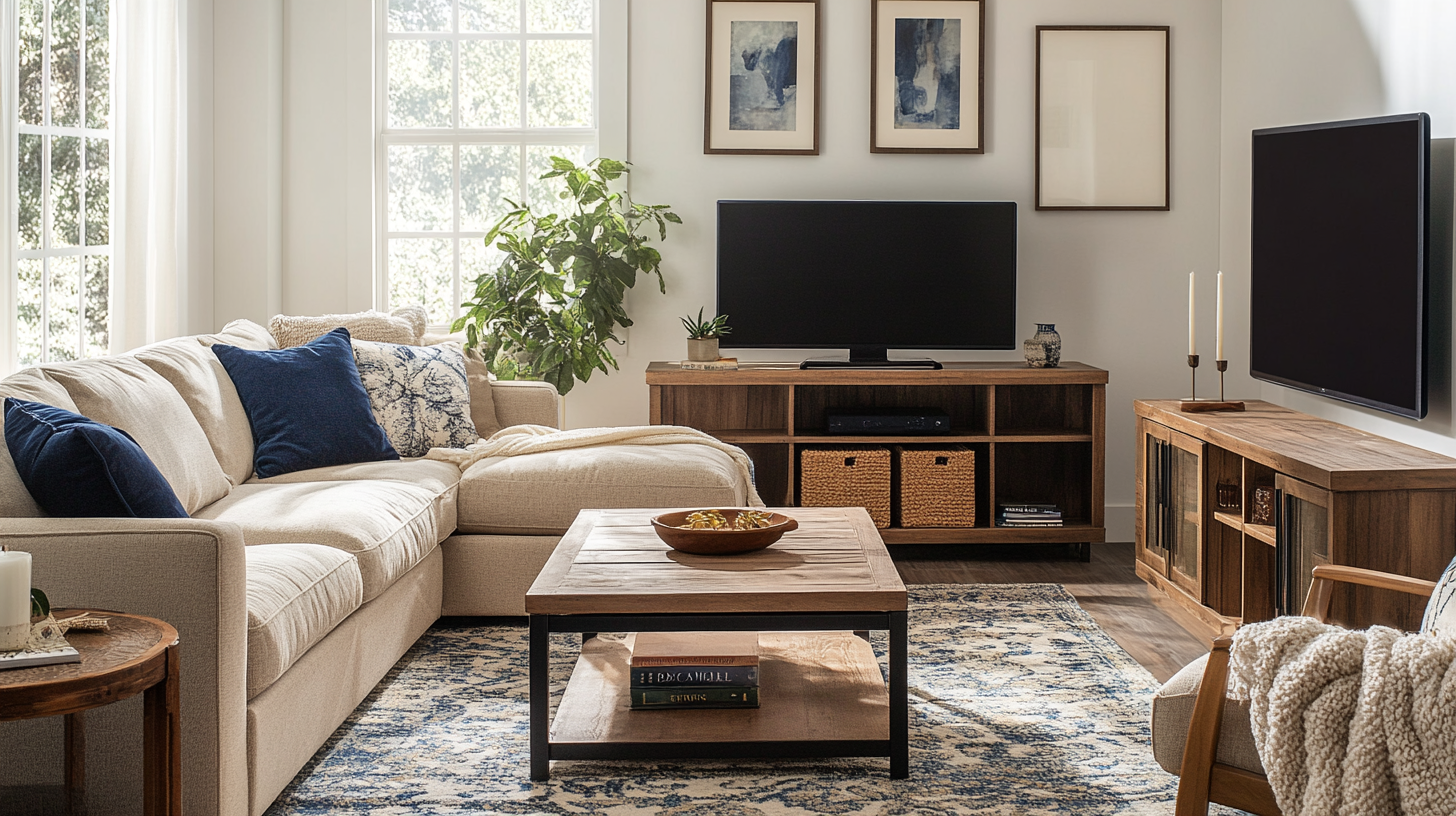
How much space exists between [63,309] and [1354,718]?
153 inches

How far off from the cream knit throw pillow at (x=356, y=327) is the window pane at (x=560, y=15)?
1467 millimetres

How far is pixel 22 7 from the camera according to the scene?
149 inches

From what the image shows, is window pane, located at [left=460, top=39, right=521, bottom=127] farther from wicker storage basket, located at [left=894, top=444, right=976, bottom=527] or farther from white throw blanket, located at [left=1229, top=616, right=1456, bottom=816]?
white throw blanket, located at [left=1229, top=616, right=1456, bottom=816]

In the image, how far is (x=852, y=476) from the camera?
4.69 metres

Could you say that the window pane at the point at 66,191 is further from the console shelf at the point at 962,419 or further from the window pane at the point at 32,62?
the console shelf at the point at 962,419

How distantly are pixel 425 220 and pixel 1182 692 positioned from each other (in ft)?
13.1

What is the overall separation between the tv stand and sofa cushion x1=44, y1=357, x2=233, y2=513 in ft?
7.51

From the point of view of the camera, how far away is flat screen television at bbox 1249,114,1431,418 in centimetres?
317

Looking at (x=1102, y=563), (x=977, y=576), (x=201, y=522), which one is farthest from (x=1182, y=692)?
(x=1102, y=563)

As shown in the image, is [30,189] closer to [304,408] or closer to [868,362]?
[304,408]

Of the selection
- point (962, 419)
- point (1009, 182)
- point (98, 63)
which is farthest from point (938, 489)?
point (98, 63)

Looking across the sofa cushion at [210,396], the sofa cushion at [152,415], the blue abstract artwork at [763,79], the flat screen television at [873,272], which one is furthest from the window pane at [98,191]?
the blue abstract artwork at [763,79]

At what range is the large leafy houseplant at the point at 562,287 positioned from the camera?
4.76m

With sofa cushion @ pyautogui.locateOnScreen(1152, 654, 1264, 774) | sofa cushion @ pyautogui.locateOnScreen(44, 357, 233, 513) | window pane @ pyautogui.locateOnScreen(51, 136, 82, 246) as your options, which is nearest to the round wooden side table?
sofa cushion @ pyautogui.locateOnScreen(44, 357, 233, 513)
